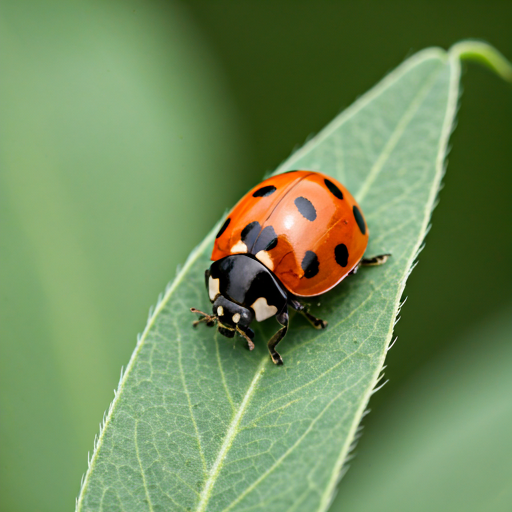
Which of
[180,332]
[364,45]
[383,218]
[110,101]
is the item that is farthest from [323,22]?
[180,332]

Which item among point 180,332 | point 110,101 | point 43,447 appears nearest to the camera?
point 180,332

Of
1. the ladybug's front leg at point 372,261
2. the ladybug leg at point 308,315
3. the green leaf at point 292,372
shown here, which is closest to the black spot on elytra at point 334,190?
the green leaf at point 292,372

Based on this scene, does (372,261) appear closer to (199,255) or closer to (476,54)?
(199,255)

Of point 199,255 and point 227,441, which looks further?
point 199,255

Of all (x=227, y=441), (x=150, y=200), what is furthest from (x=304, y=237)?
(x=150, y=200)

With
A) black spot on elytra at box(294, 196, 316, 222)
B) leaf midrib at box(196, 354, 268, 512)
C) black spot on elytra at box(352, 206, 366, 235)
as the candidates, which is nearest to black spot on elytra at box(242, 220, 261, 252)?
black spot on elytra at box(294, 196, 316, 222)

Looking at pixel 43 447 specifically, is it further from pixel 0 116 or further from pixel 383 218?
pixel 383 218
